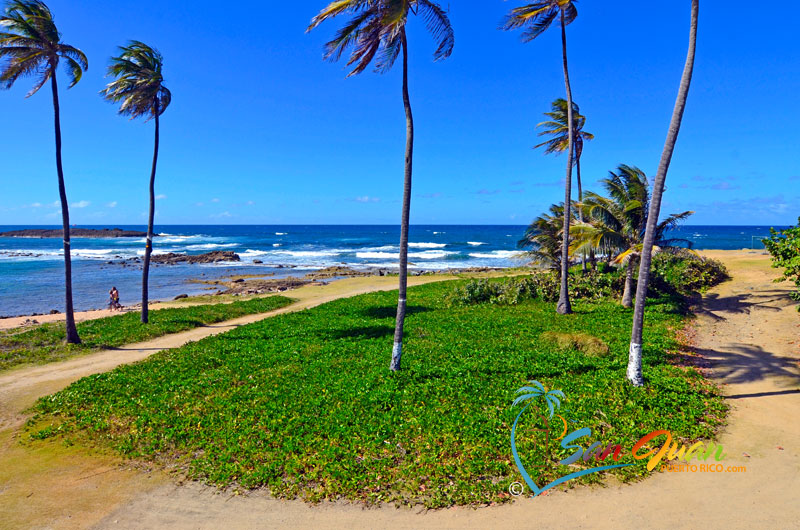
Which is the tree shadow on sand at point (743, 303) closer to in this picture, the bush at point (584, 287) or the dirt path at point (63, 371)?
the bush at point (584, 287)

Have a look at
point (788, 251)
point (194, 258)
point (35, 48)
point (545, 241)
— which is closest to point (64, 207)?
point (35, 48)

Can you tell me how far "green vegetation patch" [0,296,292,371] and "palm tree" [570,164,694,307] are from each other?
15.9 metres

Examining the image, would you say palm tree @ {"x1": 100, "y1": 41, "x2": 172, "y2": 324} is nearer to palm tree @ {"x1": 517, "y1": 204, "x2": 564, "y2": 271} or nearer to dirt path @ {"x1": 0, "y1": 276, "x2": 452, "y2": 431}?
dirt path @ {"x1": 0, "y1": 276, "x2": 452, "y2": 431}

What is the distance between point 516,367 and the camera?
34.0 ft

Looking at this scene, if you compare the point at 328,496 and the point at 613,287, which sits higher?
the point at 613,287

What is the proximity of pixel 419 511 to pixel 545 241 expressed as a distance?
18438 mm

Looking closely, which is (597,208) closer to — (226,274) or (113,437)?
(113,437)

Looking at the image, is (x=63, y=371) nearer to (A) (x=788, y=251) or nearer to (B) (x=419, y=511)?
(B) (x=419, y=511)

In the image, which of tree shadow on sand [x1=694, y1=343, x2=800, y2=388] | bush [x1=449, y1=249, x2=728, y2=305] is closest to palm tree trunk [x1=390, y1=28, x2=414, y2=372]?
tree shadow on sand [x1=694, y1=343, x2=800, y2=388]

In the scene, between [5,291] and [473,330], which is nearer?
[473,330]

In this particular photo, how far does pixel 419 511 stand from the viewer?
18.8 ft

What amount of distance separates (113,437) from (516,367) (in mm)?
8595

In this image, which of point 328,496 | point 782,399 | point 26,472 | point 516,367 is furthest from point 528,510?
point 26,472

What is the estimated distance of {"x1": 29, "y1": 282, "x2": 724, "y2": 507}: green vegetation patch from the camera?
6.44 meters
